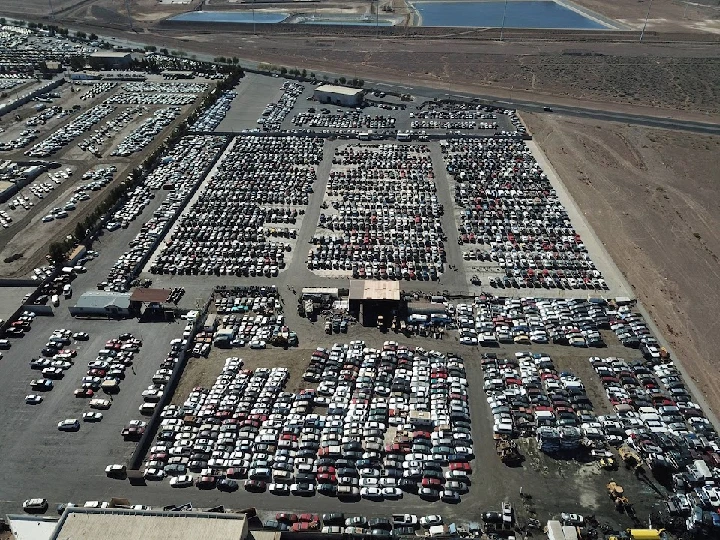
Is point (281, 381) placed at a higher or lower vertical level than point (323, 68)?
lower

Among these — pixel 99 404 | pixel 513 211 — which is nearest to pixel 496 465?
pixel 99 404

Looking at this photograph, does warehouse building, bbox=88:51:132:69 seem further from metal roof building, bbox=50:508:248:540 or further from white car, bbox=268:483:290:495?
white car, bbox=268:483:290:495

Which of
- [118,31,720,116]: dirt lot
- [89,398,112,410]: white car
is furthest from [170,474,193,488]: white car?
[118,31,720,116]: dirt lot

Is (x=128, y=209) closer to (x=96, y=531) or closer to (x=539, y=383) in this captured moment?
(x=96, y=531)

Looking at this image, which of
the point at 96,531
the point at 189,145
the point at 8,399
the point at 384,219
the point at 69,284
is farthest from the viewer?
the point at 189,145

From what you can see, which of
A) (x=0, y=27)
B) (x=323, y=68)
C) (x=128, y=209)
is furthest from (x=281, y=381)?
(x=0, y=27)

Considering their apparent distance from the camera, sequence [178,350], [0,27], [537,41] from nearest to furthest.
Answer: [178,350], [537,41], [0,27]
